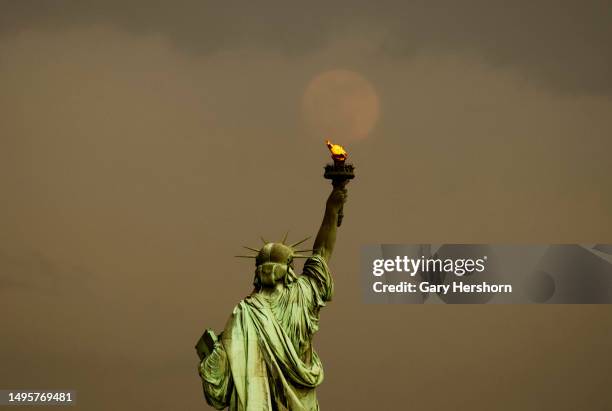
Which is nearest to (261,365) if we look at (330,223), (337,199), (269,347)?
(269,347)

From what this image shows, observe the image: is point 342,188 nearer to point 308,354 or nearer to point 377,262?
point 308,354

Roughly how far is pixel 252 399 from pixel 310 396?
466 mm

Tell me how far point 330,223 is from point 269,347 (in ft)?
3.56

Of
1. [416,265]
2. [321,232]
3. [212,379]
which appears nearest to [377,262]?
[416,265]

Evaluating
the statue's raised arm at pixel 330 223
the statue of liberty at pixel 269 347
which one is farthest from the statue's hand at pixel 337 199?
the statue of liberty at pixel 269 347

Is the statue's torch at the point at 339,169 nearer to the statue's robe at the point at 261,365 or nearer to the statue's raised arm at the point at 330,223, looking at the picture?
the statue's raised arm at the point at 330,223

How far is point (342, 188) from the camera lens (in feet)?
39.2

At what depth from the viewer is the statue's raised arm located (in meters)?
11.9

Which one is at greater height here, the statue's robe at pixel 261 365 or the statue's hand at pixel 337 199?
the statue's hand at pixel 337 199

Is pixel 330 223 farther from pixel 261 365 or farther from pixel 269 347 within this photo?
pixel 261 365

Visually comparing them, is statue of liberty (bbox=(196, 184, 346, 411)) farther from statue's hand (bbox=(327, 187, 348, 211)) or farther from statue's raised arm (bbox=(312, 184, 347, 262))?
statue's hand (bbox=(327, 187, 348, 211))

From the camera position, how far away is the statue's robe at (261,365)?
11328 mm

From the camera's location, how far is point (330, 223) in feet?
39.2

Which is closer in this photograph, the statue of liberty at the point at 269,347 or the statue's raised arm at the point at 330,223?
the statue of liberty at the point at 269,347
